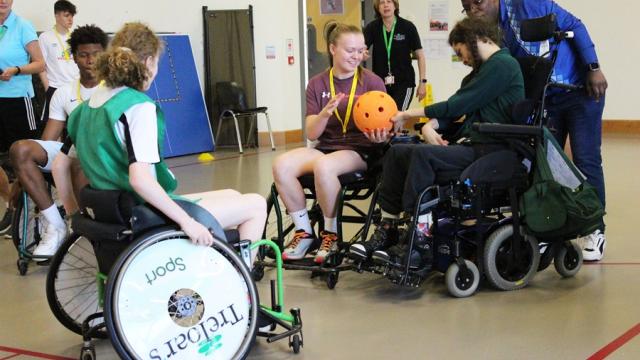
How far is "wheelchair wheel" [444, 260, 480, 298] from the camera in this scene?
3275mm

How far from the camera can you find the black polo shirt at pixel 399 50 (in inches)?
244

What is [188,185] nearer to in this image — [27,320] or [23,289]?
[23,289]

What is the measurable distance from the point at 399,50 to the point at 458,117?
2741 millimetres

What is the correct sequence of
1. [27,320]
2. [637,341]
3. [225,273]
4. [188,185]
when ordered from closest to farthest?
1. [225,273]
2. [637,341]
3. [27,320]
4. [188,185]

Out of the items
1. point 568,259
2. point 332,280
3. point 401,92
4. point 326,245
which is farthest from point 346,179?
point 401,92

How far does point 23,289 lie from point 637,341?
8.53 feet

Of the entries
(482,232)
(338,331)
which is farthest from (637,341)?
(338,331)

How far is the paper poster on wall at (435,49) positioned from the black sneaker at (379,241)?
291 inches

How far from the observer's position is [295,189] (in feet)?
12.1

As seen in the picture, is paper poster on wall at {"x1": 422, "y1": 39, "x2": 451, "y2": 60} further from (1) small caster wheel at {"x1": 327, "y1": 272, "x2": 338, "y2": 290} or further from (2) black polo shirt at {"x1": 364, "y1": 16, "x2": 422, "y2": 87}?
(1) small caster wheel at {"x1": 327, "y1": 272, "x2": 338, "y2": 290}

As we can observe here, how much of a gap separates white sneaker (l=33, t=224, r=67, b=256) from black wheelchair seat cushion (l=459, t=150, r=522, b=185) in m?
2.02


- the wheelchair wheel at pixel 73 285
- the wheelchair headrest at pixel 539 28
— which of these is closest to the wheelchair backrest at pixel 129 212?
A: the wheelchair wheel at pixel 73 285

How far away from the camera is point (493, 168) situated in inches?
130

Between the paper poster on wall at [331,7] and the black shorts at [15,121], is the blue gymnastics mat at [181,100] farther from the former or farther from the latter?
the black shorts at [15,121]
